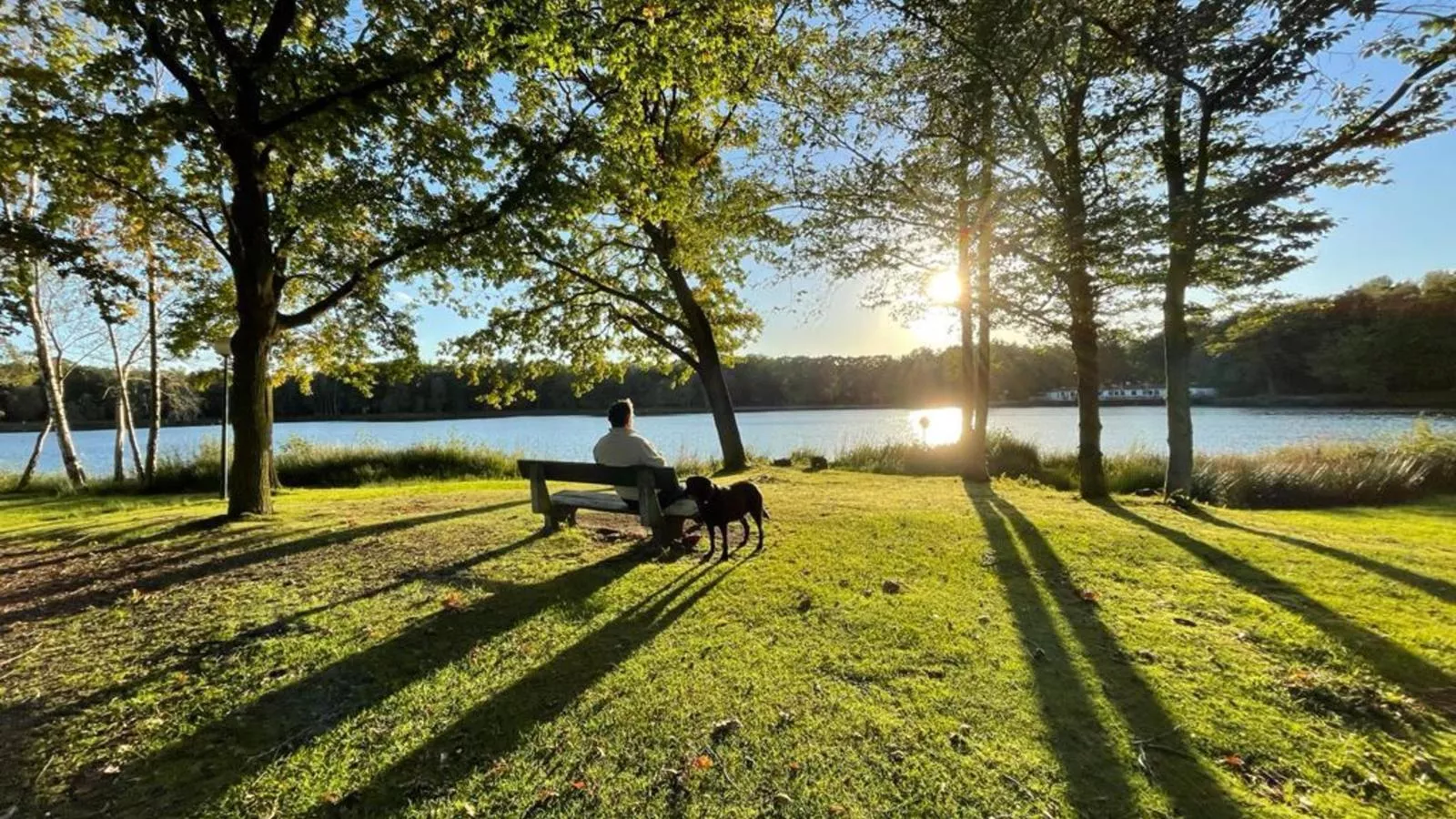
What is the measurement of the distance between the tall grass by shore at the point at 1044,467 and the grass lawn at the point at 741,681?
6259 mm

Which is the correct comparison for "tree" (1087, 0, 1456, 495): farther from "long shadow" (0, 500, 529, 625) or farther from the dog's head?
"long shadow" (0, 500, 529, 625)

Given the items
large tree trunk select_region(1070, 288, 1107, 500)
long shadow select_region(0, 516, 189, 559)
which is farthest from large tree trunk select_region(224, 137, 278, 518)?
large tree trunk select_region(1070, 288, 1107, 500)

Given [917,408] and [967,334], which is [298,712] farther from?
[917,408]

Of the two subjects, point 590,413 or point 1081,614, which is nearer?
point 1081,614

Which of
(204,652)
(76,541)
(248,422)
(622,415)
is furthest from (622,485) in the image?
(76,541)

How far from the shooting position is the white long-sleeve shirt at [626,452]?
237 inches

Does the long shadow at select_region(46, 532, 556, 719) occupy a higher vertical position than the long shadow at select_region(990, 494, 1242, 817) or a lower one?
higher

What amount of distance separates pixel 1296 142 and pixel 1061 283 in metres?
2.70

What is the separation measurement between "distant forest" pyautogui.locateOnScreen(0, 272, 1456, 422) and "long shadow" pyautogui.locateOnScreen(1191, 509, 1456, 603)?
5.19 metres

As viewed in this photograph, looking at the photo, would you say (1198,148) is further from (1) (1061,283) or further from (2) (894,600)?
(2) (894,600)

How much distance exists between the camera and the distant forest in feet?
50.9

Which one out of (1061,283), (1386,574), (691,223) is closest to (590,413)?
(691,223)

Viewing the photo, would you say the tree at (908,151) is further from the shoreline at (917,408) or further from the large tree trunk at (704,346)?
the shoreline at (917,408)

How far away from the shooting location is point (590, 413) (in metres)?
62.3
